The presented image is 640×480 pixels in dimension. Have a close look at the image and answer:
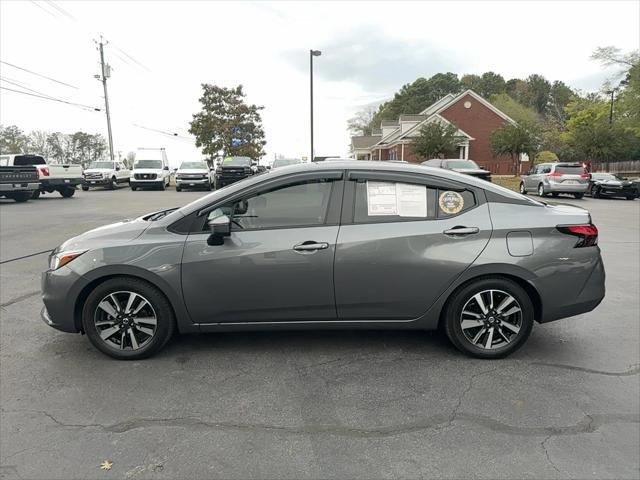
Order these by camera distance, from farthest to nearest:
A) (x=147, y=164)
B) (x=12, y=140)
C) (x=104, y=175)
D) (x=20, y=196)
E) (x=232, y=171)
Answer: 1. (x=12, y=140)
2. (x=104, y=175)
3. (x=147, y=164)
4. (x=232, y=171)
5. (x=20, y=196)

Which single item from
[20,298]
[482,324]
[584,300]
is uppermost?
[584,300]

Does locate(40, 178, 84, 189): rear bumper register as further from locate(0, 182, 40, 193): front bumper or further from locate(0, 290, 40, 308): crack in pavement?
locate(0, 290, 40, 308): crack in pavement

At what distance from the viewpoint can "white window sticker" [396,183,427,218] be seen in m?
3.66

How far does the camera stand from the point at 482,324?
3.64 meters

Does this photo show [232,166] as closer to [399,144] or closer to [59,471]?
[399,144]

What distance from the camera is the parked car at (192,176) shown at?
83.5 feet

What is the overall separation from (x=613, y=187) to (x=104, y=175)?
2892 centimetres

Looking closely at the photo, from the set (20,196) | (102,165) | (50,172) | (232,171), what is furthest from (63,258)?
(102,165)

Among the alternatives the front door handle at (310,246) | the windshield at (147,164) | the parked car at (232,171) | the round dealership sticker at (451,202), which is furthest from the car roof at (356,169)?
the windshield at (147,164)

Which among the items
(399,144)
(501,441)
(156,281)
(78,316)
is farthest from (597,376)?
(399,144)

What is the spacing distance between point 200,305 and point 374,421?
1.60 metres

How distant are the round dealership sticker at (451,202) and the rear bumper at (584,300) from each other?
105 centimetres

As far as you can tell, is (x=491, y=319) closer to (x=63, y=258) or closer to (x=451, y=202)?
(x=451, y=202)

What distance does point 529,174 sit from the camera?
2356 cm
